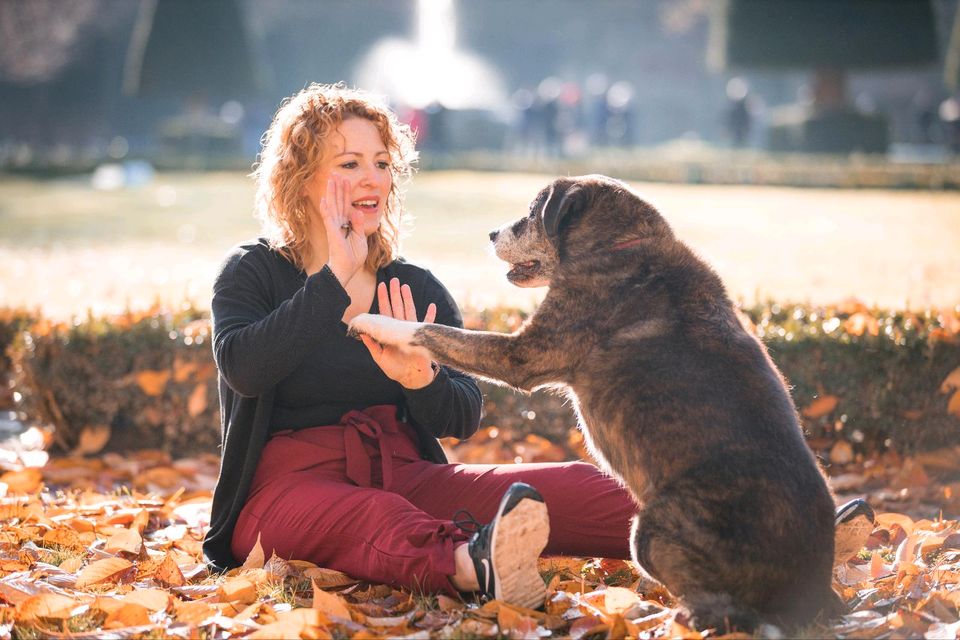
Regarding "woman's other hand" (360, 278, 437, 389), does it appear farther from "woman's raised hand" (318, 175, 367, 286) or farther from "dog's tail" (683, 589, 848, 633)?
"dog's tail" (683, 589, 848, 633)

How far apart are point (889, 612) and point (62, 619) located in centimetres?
294

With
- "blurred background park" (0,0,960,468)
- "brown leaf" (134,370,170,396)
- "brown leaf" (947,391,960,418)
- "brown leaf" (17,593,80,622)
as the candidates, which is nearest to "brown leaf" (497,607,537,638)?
"brown leaf" (17,593,80,622)

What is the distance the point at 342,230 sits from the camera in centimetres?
453

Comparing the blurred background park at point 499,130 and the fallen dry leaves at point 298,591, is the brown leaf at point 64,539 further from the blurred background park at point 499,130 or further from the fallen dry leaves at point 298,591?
the blurred background park at point 499,130

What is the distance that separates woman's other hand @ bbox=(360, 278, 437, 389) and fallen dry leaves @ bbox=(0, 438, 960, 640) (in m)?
0.84

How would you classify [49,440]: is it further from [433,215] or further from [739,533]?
[433,215]

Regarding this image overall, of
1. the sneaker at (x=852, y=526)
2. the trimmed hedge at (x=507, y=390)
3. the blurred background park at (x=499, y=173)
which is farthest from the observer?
the blurred background park at (x=499, y=173)

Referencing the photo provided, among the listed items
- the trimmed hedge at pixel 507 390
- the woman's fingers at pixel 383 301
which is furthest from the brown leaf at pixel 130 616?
the trimmed hedge at pixel 507 390

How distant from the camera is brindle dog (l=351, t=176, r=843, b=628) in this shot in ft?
11.9

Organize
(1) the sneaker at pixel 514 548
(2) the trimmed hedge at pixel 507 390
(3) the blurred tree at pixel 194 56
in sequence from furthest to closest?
(3) the blurred tree at pixel 194 56 < (2) the trimmed hedge at pixel 507 390 < (1) the sneaker at pixel 514 548

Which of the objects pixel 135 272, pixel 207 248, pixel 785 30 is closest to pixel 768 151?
pixel 785 30

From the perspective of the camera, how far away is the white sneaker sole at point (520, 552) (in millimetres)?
3736

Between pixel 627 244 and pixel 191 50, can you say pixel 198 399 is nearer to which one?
pixel 627 244

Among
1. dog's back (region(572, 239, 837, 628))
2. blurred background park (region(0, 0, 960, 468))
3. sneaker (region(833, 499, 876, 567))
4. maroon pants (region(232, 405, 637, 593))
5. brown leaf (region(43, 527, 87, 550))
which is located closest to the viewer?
dog's back (region(572, 239, 837, 628))
